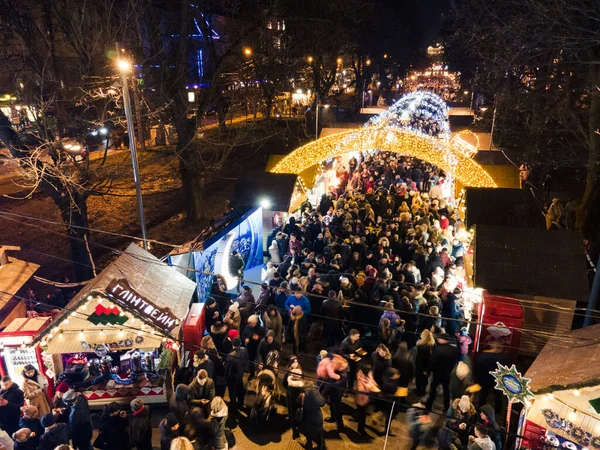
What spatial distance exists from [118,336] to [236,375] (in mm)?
1960

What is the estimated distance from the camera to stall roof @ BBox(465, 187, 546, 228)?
1052 centimetres

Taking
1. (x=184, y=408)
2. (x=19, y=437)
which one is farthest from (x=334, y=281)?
(x=19, y=437)

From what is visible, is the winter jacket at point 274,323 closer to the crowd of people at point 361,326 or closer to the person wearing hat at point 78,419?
the crowd of people at point 361,326

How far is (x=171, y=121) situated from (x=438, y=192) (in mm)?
9736

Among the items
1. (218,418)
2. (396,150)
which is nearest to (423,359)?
(218,418)

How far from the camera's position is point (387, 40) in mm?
38406

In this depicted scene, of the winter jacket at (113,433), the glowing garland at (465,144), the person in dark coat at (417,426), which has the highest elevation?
the glowing garland at (465,144)

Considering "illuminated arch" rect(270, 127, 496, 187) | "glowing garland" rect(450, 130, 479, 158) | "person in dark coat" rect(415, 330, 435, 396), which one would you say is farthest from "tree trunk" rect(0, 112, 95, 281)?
"glowing garland" rect(450, 130, 479, 158)

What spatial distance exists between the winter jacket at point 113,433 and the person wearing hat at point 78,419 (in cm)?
19

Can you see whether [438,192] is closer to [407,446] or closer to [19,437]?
[407,446]

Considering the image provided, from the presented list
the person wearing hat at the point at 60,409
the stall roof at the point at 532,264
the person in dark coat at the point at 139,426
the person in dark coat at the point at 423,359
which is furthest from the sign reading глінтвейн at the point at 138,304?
the stall roof at the point at 532,264

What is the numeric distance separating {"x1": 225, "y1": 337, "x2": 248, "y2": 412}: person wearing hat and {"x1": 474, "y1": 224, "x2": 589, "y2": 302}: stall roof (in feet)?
14.2

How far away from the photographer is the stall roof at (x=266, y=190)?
13047 millimetres

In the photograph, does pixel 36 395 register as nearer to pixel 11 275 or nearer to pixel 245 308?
pixel 245 308
